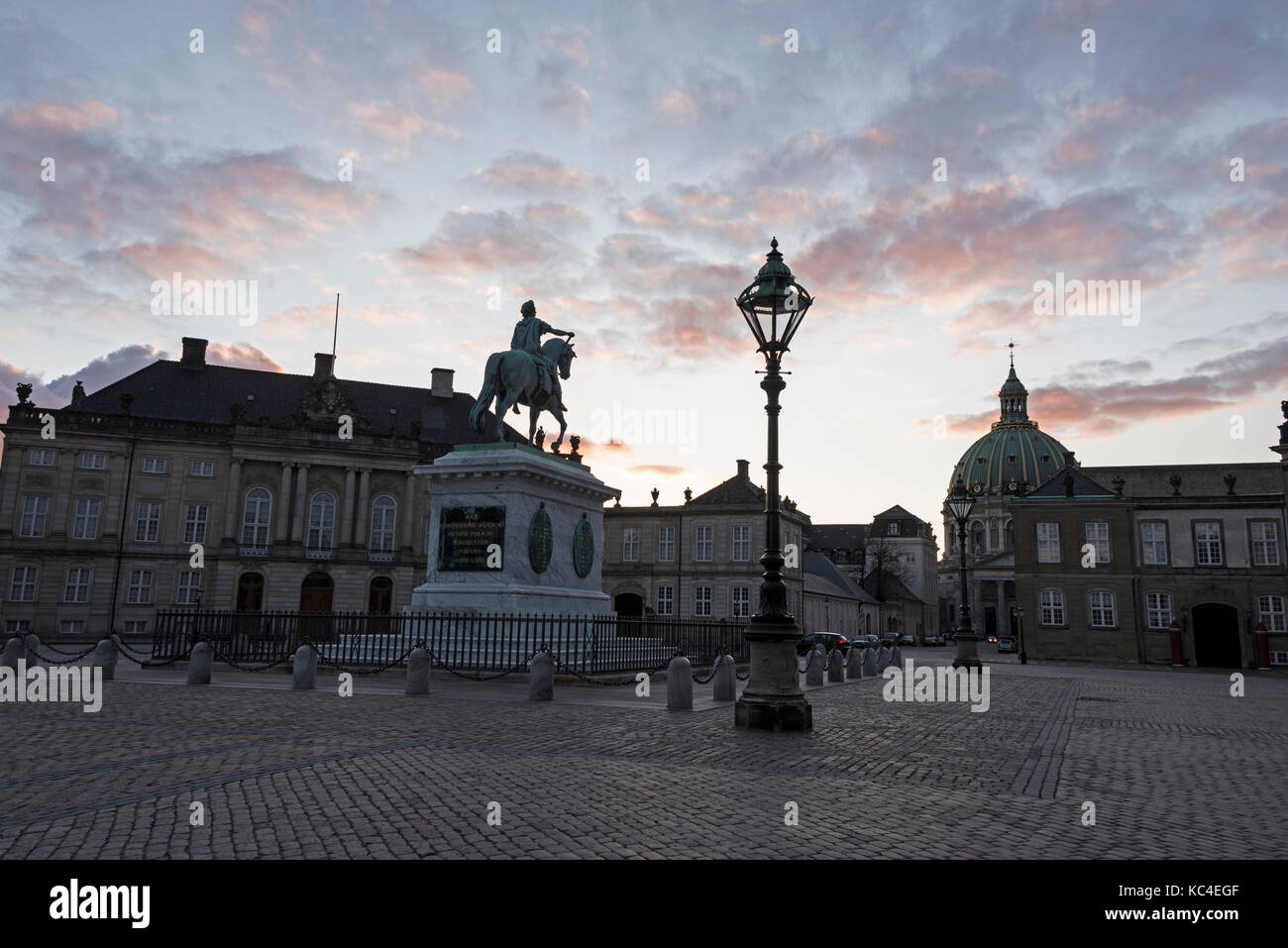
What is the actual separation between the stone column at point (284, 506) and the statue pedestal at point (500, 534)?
37524 millimetres

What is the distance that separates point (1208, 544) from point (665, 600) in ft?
113

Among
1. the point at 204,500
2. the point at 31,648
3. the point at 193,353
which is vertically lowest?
the point at 31,648

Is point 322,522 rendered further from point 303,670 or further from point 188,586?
point 303,670

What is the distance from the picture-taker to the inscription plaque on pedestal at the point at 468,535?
18.4 meters

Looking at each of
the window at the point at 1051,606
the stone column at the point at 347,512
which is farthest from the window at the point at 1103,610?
the stone column at the point at 347,512

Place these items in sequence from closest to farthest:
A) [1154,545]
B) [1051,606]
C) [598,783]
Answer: [598,783]
[1154,545]
[1051,606]

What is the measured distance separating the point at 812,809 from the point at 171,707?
32.9 feet

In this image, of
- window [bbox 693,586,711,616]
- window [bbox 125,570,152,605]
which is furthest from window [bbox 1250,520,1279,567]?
window [bbox 125,570,152,605]

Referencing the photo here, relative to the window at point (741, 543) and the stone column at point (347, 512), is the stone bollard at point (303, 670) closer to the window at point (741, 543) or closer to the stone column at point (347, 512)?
the stone column at point (347, 512)

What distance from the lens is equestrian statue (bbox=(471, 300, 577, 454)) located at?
19.7 meters

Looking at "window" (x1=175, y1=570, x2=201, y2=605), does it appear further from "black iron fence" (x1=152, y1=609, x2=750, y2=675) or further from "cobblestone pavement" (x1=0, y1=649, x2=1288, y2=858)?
"cobblestone pavement" (x1=0, y1=649, x2=1288, y2=858)

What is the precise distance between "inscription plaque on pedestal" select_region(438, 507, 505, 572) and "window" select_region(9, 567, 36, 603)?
41.4 meters

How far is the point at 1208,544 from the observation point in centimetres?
4525

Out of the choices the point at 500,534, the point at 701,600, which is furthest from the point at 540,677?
the point at 701,600
